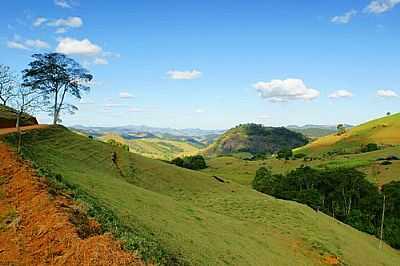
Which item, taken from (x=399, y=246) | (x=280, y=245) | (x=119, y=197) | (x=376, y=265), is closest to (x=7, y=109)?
(x=119, y=197)

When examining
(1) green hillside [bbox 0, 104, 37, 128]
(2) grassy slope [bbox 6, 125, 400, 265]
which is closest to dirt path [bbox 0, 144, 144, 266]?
(2) grassy slope [bbox 6, 125, 400, 265]

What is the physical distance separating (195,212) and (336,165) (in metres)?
127

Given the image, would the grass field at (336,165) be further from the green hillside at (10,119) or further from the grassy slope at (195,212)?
the green hillside at (10,119)

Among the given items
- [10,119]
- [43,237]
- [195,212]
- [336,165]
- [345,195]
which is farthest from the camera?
[336,165]

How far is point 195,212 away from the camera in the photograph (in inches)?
1519

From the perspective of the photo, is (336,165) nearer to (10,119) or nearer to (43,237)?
(10,119)

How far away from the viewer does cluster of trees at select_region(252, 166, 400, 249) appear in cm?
8669

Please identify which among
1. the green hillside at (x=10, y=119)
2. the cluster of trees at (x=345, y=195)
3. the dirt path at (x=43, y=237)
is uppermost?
the green hillside at (x=10, y=119)

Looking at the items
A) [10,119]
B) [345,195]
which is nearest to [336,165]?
[345,195]

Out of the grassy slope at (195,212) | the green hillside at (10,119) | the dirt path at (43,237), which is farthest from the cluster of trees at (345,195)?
the dirt path at (43,237)

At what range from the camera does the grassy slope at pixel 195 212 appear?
87.6 ft

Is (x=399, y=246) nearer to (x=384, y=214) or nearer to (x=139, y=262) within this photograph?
(x=384, y=214)

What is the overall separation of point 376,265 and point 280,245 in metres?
13.9

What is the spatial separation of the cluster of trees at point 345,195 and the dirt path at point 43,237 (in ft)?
245
